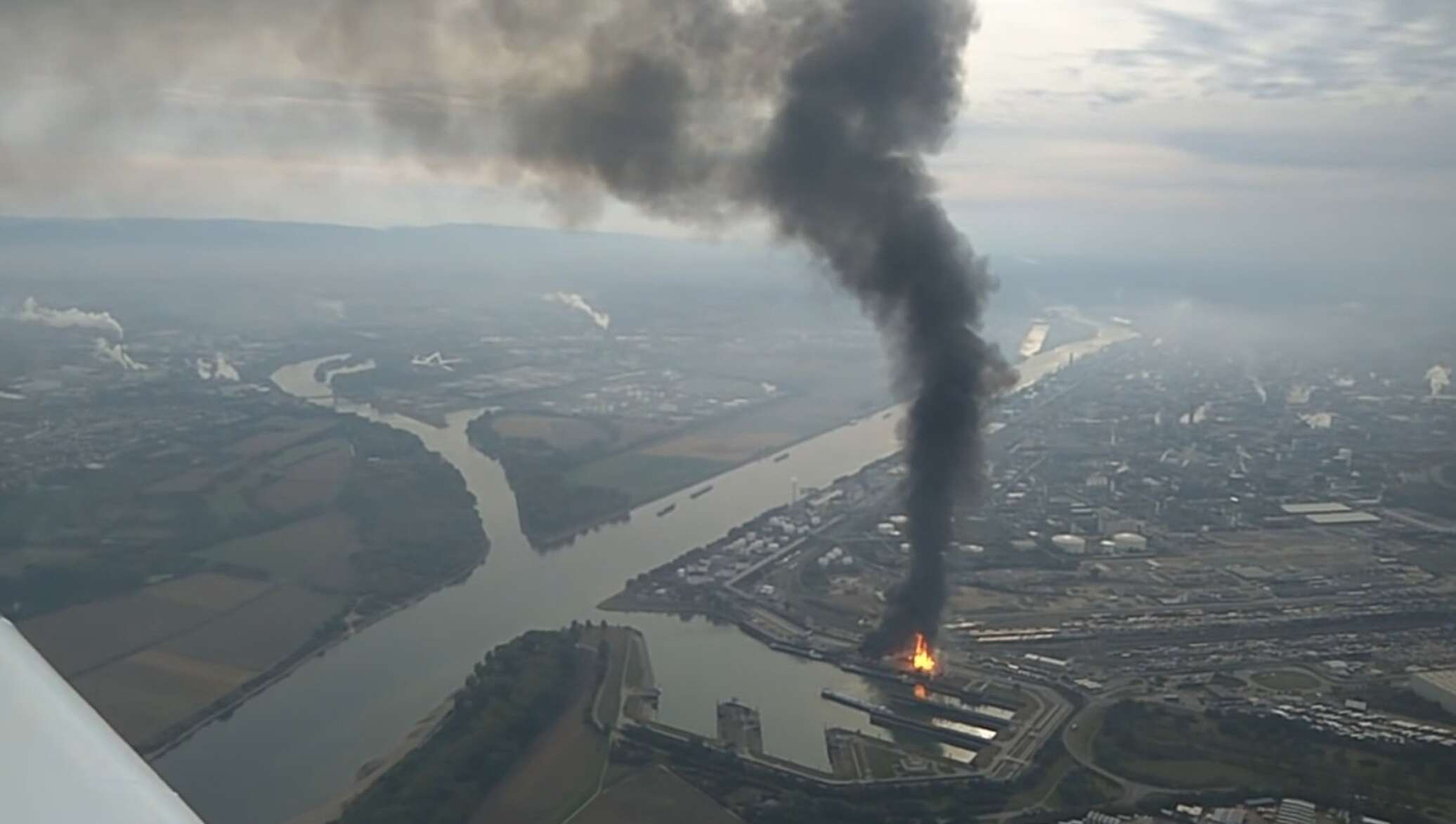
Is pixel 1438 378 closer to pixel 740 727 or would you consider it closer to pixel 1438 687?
pixel 1438 687

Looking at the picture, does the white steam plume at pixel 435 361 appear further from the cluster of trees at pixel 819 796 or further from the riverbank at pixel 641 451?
the cluster of trees at pixel 819 796

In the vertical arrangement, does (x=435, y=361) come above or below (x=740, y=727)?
above

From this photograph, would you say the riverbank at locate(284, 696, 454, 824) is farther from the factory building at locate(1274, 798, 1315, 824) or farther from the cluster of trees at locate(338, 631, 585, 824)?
the factory building at locate(1274, 798, 1315, 824)

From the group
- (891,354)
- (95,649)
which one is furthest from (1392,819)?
(95,649)

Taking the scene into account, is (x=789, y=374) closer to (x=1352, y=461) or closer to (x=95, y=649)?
(x=1352, y=461)

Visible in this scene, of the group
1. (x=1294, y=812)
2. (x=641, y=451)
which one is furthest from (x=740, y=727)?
(x=641, y=451)

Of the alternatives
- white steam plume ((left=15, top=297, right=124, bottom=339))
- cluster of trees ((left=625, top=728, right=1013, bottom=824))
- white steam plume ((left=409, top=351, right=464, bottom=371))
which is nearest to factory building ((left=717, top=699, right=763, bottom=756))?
cluster of trees ((left=625, top=728, right=1013, bottom=824))
